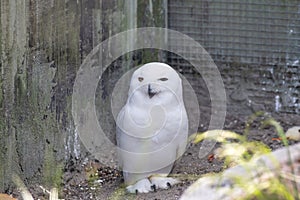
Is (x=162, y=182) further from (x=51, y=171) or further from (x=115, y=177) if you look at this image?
(x=51, y=171)

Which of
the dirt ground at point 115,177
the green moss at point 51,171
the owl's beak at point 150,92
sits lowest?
the dirt ground at point 115,177

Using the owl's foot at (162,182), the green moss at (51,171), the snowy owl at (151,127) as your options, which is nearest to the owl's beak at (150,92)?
the snowy owl at (151,127)

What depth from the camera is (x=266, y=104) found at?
6480mm

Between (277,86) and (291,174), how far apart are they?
3.59m

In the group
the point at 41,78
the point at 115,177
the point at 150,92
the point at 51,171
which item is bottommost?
the point at 115,177

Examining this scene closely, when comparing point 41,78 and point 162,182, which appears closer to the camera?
point 41,78

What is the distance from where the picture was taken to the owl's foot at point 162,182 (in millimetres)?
5184

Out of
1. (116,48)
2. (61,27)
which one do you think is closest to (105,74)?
(116,48)

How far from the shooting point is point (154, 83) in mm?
5129

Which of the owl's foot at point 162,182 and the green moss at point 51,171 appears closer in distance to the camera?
the green moss at point 51,171

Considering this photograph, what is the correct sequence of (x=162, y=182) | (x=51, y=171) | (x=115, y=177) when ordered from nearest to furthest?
(x=51, y=171) < (x=162, y=182) < (x=115, y=177)

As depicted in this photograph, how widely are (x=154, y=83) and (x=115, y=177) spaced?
0.71 m

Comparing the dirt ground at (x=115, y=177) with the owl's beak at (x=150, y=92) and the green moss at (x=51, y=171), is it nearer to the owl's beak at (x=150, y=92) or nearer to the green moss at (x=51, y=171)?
the green moss at (x=51, y=171)

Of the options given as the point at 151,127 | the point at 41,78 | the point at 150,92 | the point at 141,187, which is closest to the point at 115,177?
the point at 141,187
